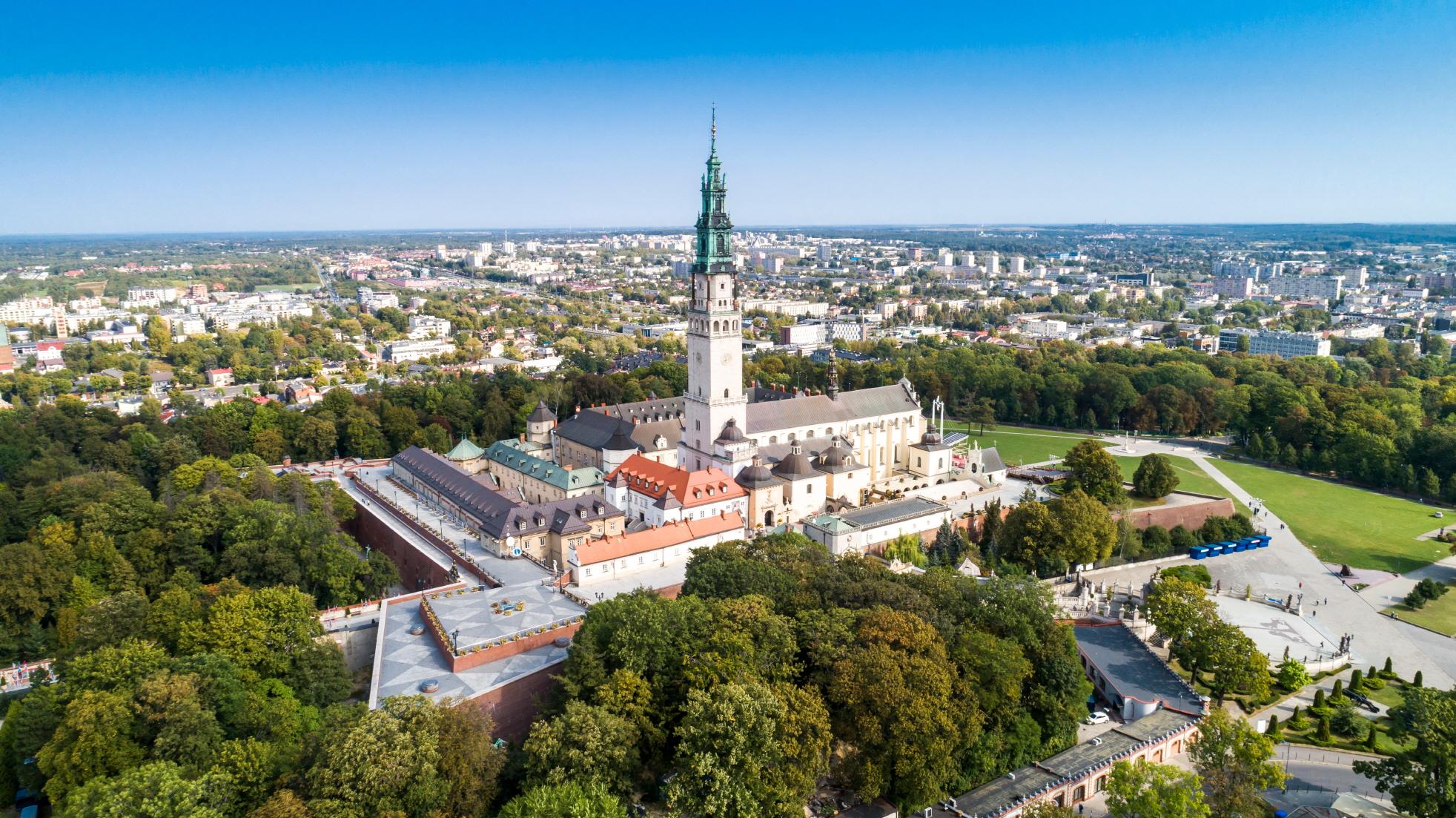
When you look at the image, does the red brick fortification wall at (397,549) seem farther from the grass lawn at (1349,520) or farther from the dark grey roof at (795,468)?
the grass lawn at (1349,520)

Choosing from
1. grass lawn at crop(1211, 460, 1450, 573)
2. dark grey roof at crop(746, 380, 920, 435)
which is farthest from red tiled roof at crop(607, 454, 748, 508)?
grass lawn at crop(1211, 460, 1450, 573)

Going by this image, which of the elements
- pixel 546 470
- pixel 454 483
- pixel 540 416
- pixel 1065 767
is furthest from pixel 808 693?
pixel 540 416

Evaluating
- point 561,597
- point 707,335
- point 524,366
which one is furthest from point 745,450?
point 524,366

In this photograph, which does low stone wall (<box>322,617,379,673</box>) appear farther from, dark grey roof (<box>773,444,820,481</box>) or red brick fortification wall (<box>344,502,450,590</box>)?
dark grey roof (<box>773,444,820,481</box>)

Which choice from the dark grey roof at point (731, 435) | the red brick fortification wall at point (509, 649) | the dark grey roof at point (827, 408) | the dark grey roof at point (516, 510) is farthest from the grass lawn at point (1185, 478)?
the red brick fortification wall at point (509, 649)

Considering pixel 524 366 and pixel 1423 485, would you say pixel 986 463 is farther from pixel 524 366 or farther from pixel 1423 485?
pixel 524 366

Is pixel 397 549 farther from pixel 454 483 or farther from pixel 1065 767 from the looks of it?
pixel 1065 767

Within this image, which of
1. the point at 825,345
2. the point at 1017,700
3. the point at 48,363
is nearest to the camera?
the point at 1017,700
